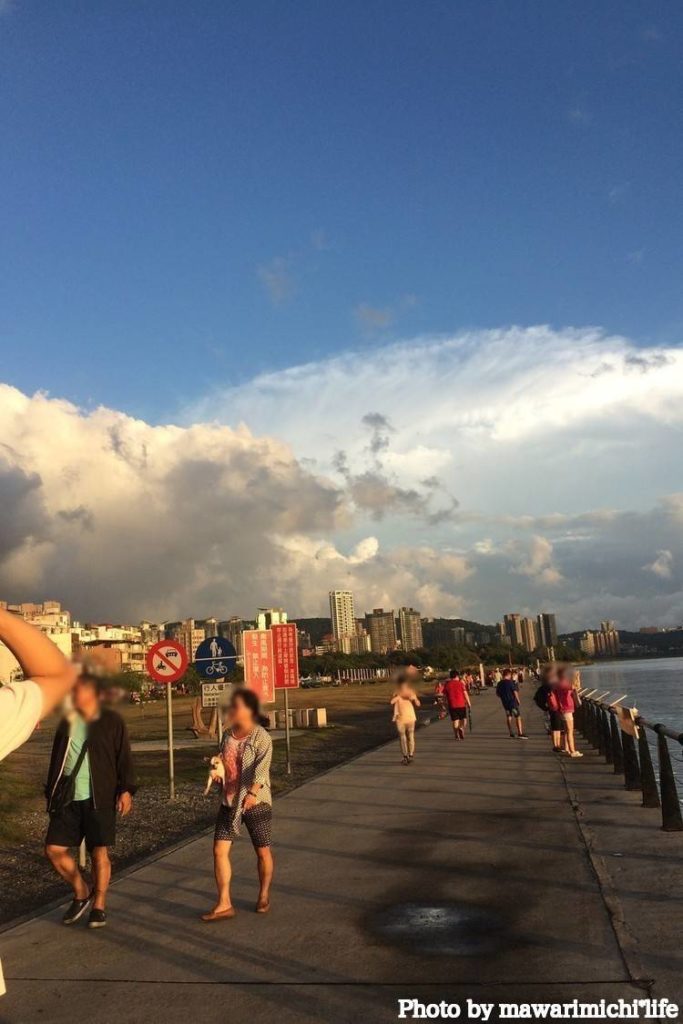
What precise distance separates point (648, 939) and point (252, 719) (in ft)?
9.30

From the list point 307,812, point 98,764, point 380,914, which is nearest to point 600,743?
point 307,812

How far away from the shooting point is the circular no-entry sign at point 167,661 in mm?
13086

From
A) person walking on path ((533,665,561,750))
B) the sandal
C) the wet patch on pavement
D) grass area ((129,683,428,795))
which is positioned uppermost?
person walking on path ((533,665,561,750))

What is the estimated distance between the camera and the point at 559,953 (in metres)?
5.21

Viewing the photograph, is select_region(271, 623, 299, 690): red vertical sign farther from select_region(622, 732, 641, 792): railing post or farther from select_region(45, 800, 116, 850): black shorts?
select_region(45, 800, 116, 850): black shorts

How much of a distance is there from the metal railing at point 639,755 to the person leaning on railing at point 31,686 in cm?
699

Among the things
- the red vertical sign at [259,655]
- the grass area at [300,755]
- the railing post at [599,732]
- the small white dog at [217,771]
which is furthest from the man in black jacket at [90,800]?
the railing post at [599,732]

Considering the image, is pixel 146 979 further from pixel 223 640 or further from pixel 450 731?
pixel 450 731

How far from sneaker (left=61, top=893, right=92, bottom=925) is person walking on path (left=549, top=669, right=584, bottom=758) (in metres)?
10.7

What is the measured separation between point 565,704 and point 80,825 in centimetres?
1147

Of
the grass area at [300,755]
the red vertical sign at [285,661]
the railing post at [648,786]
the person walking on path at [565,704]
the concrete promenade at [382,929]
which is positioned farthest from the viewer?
the red vertical sign at [285,661]

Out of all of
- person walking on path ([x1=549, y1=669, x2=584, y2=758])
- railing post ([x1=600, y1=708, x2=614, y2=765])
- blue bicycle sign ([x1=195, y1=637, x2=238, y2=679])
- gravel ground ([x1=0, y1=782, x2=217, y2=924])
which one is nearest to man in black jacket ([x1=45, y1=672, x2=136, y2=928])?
gravel ground ([x1=0, y1=782, x2=217, y2=924])

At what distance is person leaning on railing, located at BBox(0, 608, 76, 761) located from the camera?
257 centimetres

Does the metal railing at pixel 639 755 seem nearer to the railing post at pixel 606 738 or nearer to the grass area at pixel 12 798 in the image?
the railing post at pixel 606 738
